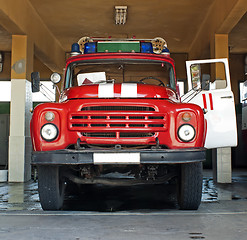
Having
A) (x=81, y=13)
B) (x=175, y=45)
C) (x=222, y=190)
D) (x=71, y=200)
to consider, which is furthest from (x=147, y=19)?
(x=71, y=200)

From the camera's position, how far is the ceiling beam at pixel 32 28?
700 cm

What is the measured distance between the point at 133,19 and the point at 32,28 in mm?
2448

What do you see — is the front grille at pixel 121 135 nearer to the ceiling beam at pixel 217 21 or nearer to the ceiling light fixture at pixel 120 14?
the ceiling beam at pixel 217 21

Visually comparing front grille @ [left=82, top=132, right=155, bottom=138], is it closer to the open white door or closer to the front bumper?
the front bumper

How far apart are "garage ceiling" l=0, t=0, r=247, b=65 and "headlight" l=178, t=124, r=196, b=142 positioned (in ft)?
12.3

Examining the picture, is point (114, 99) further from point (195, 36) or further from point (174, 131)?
point (195, 36)

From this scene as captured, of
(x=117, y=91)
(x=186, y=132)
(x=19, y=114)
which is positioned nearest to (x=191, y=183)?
(x=186, y=132)

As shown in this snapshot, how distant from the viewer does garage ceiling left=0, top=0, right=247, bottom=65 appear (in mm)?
8344

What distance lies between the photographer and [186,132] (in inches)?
149

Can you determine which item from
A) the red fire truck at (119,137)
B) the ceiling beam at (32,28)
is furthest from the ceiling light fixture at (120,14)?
the red fire truck at (119,137)

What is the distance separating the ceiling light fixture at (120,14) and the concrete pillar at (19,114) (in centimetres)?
210

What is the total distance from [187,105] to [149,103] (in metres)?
0.38

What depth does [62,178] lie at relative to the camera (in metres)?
4.31

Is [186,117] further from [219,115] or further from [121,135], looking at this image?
[219,115]
